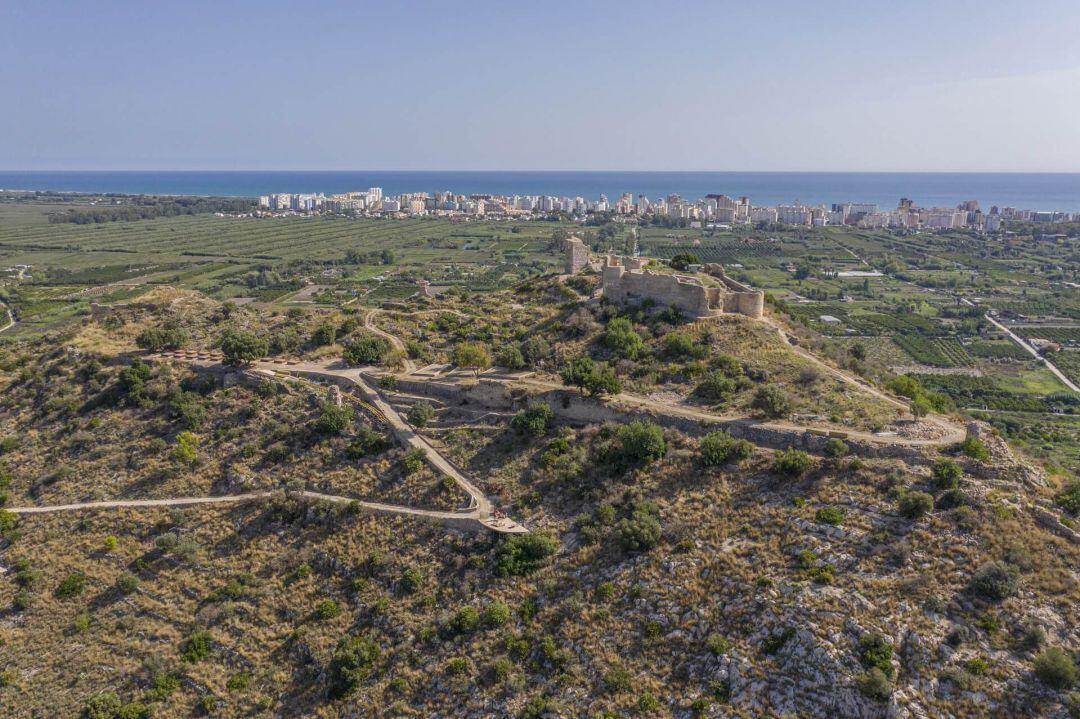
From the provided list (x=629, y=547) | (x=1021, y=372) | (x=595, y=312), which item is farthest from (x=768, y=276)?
(x=629, y=547)

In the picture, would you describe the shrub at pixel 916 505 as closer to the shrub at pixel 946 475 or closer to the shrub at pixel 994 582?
the shrub at pixel 946 475

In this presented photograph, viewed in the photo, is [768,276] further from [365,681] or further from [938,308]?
[365,681]

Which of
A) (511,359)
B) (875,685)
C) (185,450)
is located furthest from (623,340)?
(185,450)

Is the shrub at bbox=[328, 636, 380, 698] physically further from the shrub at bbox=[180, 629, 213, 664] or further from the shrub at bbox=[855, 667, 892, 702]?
the shrub at bbox=[855, 667, 892, 702]

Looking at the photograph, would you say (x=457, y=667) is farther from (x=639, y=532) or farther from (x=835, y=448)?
(x=835, y=448)

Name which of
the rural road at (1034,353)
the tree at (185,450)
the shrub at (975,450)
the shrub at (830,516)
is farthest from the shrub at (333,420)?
the rural road at (1034,353)

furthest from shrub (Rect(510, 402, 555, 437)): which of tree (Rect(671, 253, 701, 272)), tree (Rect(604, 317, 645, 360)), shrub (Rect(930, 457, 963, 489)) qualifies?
tree (Rect(671, 253, 701, 272))

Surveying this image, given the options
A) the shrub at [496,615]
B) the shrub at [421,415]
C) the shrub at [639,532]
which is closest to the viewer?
the shrub at [496,615]
